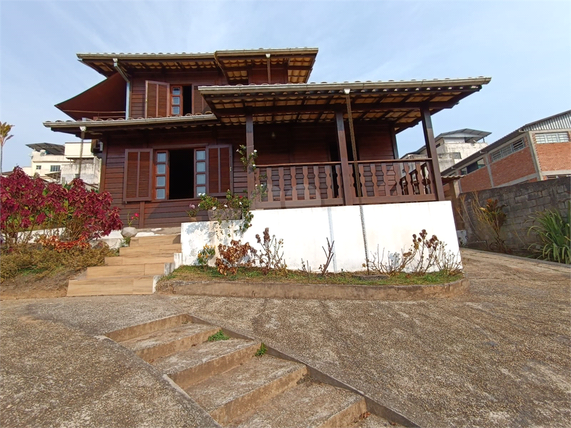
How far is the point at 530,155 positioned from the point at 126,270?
2060 centimetres

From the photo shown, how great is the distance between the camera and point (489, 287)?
16.9 feet

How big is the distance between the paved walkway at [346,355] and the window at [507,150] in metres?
16.5

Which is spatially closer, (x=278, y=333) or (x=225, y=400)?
(x=225, y=400)

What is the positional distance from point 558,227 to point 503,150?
44.4 ft

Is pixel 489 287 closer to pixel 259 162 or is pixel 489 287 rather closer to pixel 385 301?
pixel 385 301

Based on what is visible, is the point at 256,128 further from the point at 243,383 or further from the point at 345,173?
the point at 243,383

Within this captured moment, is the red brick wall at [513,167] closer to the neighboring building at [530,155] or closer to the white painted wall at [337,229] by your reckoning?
the neighboring building at [530,155]

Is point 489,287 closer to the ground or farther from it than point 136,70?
closer to the ground

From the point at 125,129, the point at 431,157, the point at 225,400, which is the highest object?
the point at 125,129

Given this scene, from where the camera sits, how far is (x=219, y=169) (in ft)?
27.6

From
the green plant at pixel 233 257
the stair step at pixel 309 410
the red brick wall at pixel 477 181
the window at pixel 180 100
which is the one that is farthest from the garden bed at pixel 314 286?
the red brick wall at pixel 477 181

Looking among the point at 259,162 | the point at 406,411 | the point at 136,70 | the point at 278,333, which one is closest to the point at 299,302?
the point at 278,333

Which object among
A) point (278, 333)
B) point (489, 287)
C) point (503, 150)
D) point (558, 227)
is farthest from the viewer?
point (503, 150)

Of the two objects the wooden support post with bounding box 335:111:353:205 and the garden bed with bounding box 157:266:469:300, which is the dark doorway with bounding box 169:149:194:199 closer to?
the wooden support post with bounding box 335:111:353:205
